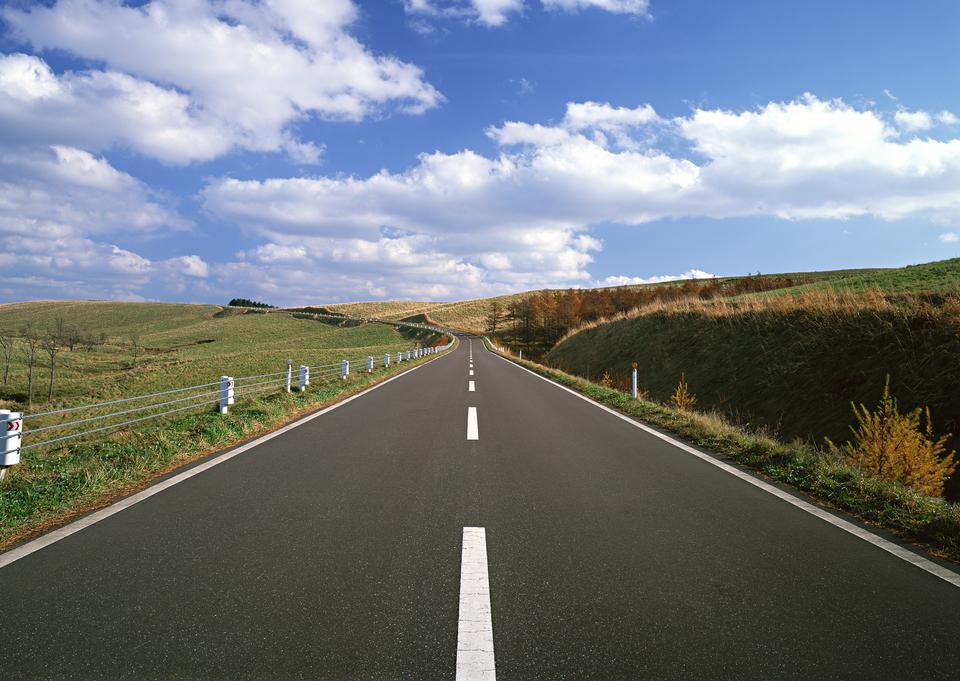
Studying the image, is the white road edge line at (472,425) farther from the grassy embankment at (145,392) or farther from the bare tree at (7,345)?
the bare tree at (7,345)

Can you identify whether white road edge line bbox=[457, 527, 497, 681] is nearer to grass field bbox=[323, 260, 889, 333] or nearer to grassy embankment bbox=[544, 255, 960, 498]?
grassy embankment bbox=[544, 255, 960, 498]

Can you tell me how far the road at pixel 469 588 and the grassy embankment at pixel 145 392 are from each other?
0.82m

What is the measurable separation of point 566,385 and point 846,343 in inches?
348

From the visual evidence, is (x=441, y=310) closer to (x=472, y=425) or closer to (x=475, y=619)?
(x=472, y=425)

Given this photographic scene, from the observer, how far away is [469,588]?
10.3 ft

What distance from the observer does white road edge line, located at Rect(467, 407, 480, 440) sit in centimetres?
836

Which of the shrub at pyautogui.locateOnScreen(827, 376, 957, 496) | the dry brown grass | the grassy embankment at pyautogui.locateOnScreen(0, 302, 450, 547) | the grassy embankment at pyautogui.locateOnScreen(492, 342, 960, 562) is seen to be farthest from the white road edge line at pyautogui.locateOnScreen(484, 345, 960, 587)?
the dry brown grass

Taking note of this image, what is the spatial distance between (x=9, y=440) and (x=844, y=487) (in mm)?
9342

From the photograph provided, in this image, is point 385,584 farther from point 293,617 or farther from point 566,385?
point 566,385

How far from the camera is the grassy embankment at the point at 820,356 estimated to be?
10297 mm

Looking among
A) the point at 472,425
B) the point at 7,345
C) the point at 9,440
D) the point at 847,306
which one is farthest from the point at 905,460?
the point at 7,345

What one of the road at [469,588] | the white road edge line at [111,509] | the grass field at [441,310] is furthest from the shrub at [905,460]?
the grass field at [441,310]

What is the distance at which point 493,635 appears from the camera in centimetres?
262

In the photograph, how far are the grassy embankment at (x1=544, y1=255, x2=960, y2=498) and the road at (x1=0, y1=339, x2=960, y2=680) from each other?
636 centimetres
